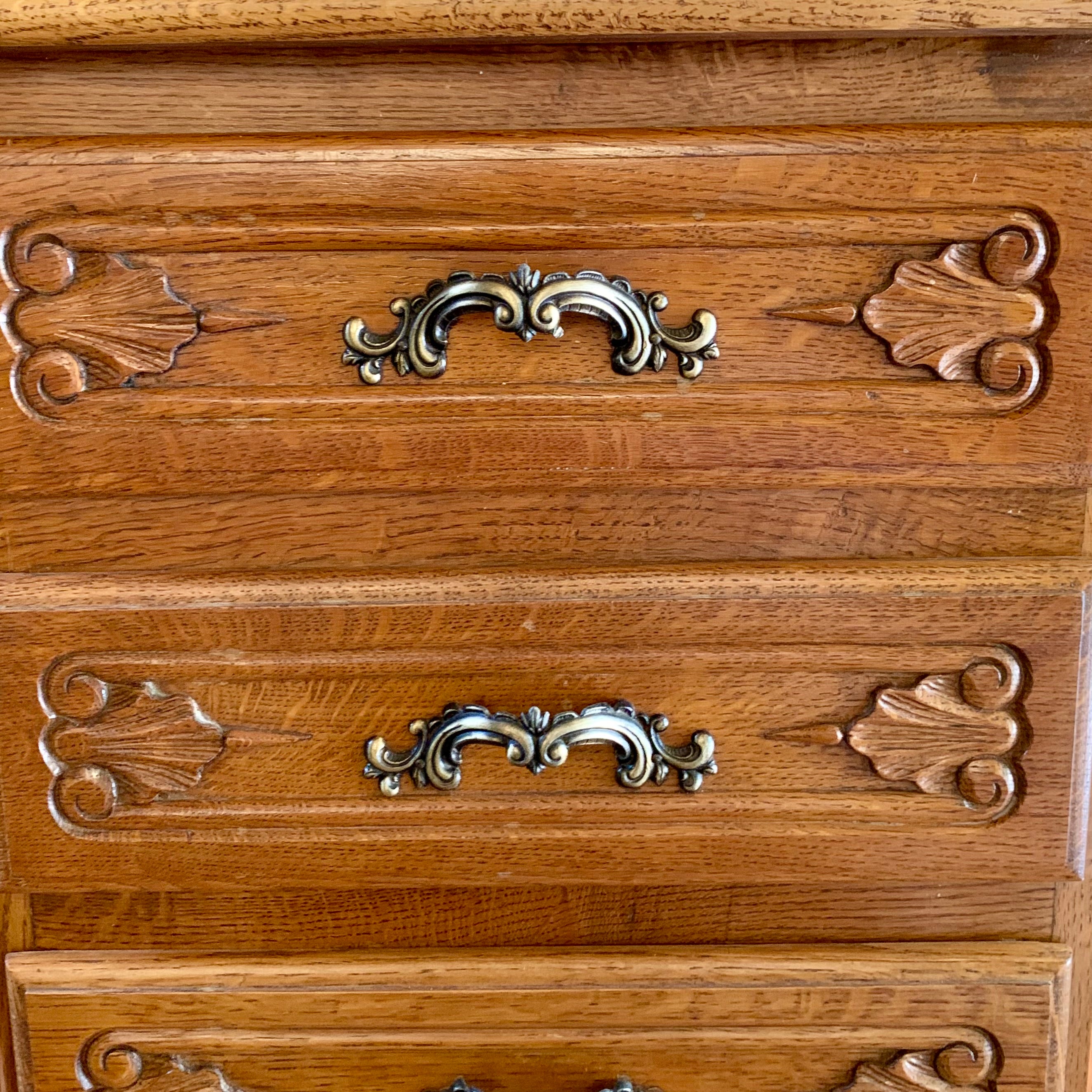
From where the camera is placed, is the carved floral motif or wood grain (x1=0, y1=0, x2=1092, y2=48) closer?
wood grain (x1=0, y1=0, x2=1092, y2=48)

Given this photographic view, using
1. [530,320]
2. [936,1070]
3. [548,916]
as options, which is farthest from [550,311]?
[936,1070]

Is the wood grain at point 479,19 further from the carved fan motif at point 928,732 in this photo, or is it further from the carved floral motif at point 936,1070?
the carved floral motif at point 936,1070

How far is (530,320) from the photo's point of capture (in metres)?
0.42

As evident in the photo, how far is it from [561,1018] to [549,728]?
0.45 feet

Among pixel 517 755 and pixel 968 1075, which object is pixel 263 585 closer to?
pixel 517 755

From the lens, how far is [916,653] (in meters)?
0.47

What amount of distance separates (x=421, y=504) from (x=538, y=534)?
0.05 metres

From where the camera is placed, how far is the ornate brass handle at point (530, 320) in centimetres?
42

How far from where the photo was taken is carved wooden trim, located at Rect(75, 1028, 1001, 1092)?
0.50 m

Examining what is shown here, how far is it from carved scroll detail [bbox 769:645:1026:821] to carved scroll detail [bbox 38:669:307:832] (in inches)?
9.4

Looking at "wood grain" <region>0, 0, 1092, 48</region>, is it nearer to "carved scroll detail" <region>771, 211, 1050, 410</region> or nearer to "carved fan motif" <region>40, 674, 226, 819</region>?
"carved scroll detail" <region>771, 211, 1050, 410</region>

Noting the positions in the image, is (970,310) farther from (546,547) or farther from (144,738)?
(144,738)

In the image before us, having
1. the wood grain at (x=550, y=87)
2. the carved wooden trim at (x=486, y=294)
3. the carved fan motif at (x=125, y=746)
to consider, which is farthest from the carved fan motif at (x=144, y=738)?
the wood grain at (x=550, y=87)

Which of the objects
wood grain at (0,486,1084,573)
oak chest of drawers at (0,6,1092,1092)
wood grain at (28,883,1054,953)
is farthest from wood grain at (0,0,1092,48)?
wood grain at (28,883,1054,953)
